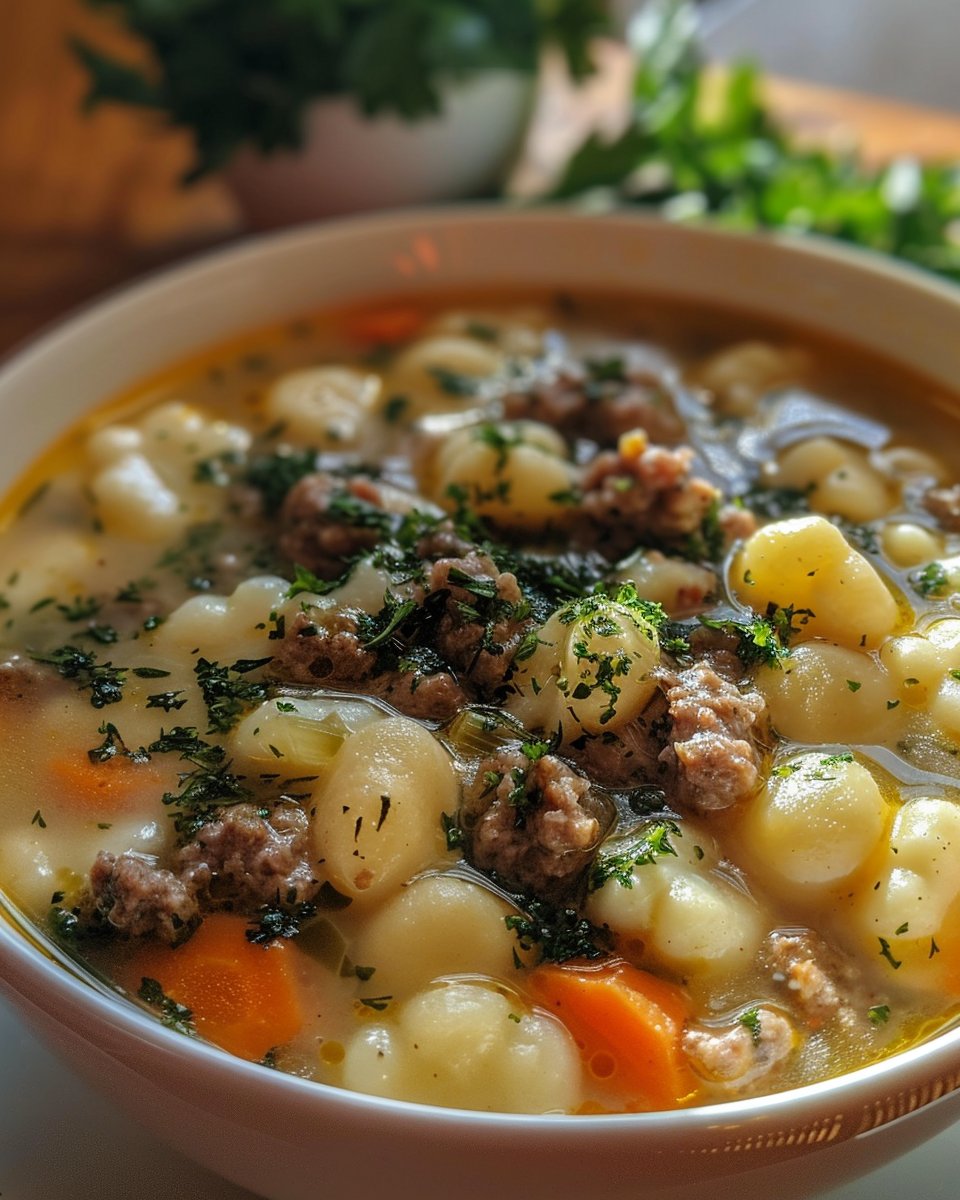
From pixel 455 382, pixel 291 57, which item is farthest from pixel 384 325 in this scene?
pixel 291 57

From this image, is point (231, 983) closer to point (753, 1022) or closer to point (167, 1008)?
point (167, 1008)

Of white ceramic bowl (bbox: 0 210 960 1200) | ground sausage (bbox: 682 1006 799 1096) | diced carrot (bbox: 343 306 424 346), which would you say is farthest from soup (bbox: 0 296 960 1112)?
diced carrot (bbox: 343 306 424 346)

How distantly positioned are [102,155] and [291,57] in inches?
36.6

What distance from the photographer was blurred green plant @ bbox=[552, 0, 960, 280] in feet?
9.80

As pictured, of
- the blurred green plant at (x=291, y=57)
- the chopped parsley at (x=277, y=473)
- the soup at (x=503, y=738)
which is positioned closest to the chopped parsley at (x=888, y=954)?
the soup at (x=503, y=738)

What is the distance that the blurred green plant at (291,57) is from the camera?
2.96 metres

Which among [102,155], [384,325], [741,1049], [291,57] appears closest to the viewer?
[741,1049]

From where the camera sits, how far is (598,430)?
2451 mm

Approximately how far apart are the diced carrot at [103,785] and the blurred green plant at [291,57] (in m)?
1.82

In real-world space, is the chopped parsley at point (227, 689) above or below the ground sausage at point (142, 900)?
above

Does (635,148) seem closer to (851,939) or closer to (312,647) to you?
(312,647)

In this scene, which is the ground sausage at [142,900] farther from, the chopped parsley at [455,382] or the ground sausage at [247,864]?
the chopped parsley at [455,382]

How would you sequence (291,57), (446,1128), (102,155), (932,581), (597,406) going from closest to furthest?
(446,1128), (932,581), (597,406), (291,57), (102,155)

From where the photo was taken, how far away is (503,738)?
70.5 inches
